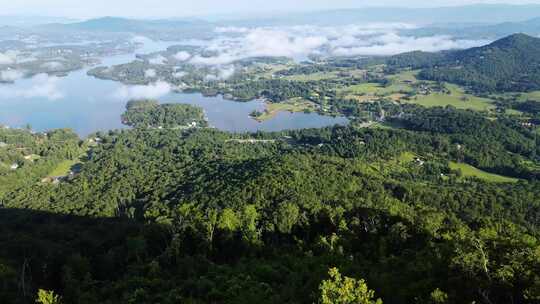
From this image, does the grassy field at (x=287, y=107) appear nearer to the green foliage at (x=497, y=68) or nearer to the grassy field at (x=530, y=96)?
the green foliage at (x=497, y=68)

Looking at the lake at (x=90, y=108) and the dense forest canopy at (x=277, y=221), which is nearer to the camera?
the dense forest canopy at (x=277, y=221)

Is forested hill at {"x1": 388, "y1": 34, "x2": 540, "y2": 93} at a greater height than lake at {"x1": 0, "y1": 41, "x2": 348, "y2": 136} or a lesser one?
greater

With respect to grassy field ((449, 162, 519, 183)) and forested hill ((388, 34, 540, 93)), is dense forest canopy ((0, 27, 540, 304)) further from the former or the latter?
forested hill ((388, 34, 540, 93))

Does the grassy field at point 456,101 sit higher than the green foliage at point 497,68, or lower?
lower

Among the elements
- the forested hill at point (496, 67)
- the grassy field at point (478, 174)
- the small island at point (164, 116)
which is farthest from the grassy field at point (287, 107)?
the grassy field at point (478, 174)

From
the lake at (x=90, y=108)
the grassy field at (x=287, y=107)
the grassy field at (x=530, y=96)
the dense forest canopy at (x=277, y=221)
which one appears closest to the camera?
the dense forest canopy at (x=277, y=221)

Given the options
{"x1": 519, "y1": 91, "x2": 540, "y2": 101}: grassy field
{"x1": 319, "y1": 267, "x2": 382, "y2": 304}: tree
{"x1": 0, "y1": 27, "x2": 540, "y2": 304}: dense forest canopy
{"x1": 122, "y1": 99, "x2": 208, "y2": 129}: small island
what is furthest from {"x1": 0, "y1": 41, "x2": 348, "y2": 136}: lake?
{"x1": 319, "y1": 267, "x2": 382, "y2": 304}: tree

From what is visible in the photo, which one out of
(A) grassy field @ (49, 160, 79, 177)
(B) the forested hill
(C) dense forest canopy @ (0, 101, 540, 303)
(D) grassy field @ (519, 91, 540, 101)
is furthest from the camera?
(B) the forested hill
